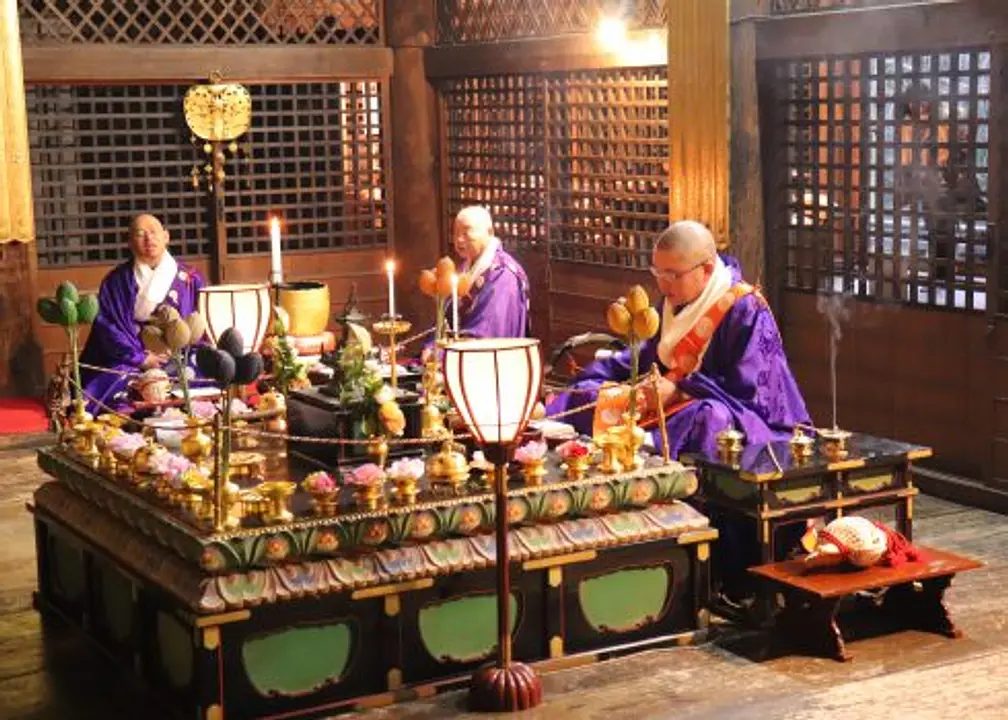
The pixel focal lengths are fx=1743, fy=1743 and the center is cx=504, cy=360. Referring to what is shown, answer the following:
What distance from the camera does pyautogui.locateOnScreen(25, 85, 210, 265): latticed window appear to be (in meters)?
11.7

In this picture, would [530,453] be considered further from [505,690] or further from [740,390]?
[740,390]

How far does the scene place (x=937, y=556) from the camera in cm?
621

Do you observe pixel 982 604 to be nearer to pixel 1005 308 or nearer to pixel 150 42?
pixel 1005 308

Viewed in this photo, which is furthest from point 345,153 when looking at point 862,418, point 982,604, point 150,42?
point 982,604

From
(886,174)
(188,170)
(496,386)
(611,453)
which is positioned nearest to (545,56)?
(188,170)

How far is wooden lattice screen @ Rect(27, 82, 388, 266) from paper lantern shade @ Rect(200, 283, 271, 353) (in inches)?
195

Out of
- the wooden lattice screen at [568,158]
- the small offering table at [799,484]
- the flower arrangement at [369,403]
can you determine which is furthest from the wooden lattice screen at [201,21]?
the small offering table at [799,484]

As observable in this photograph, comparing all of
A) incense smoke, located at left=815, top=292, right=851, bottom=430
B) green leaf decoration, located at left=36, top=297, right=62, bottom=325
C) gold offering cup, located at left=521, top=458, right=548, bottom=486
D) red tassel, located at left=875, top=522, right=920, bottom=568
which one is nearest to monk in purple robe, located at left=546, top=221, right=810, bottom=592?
red tassel, located at left=875, top=522, right=920, bottom=568

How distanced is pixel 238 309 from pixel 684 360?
1.86 m

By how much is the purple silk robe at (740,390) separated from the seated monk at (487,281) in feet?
6.51

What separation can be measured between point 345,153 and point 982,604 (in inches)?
284

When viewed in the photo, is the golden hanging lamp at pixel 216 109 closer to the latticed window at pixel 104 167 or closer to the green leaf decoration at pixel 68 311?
the latticed window at pixel 104 167

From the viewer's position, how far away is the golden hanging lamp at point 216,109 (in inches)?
461

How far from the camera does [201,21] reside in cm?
1201
